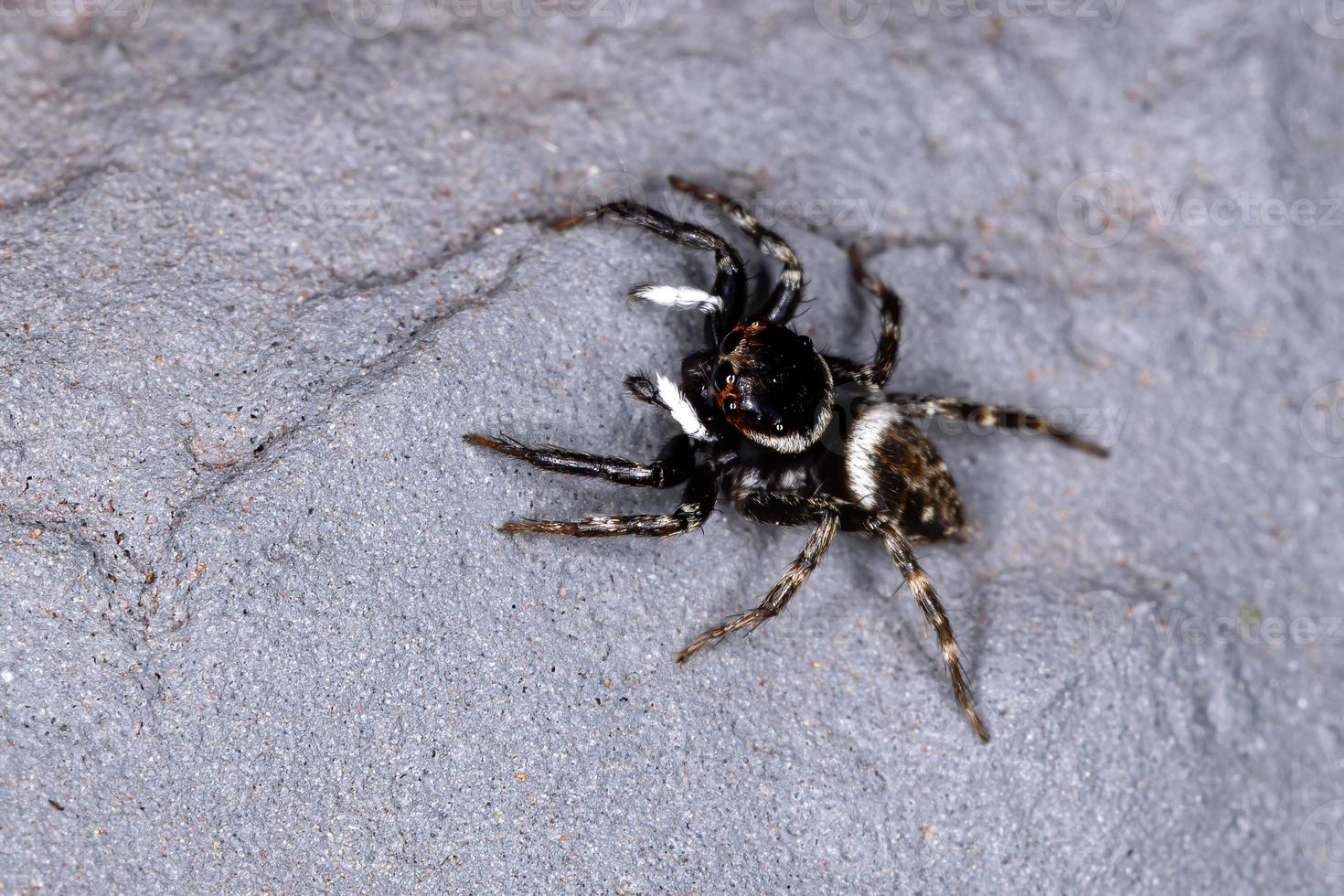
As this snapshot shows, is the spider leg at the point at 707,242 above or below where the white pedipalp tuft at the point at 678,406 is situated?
above

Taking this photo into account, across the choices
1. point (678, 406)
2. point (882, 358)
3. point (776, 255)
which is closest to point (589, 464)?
point (678, 406)

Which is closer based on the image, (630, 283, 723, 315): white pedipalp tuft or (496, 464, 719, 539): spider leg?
(496, 464, 719, 539): spider leg

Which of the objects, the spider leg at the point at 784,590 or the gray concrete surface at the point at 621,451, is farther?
the spider leg at the point at 784,590

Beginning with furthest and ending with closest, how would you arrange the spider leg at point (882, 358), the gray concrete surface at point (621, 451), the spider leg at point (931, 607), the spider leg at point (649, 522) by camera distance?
1. the spider leg at point (882, 358)
2. the spider leg at point (931, 607)
3. the spider leg at point (649, 522)
4. the gray concrete surface at point (621, 451)

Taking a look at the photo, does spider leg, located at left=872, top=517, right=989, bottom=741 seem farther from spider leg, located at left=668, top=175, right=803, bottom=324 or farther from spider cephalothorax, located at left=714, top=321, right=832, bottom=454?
spider leg, located at left=668, top=175, right=803, bottom=324

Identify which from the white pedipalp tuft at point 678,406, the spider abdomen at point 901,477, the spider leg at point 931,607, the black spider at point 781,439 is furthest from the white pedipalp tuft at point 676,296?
the spider leg at point 931,607

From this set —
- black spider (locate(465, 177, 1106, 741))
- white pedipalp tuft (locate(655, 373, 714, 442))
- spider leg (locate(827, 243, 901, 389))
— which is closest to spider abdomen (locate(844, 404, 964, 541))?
black spider (locate(465, 177, 1106, 741))

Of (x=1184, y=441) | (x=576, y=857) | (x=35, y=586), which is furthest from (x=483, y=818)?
(x=1184, y=441)

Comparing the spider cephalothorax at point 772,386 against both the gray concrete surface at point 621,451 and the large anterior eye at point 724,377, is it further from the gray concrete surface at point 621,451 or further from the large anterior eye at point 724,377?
the gray concrete surface at point 621,451
